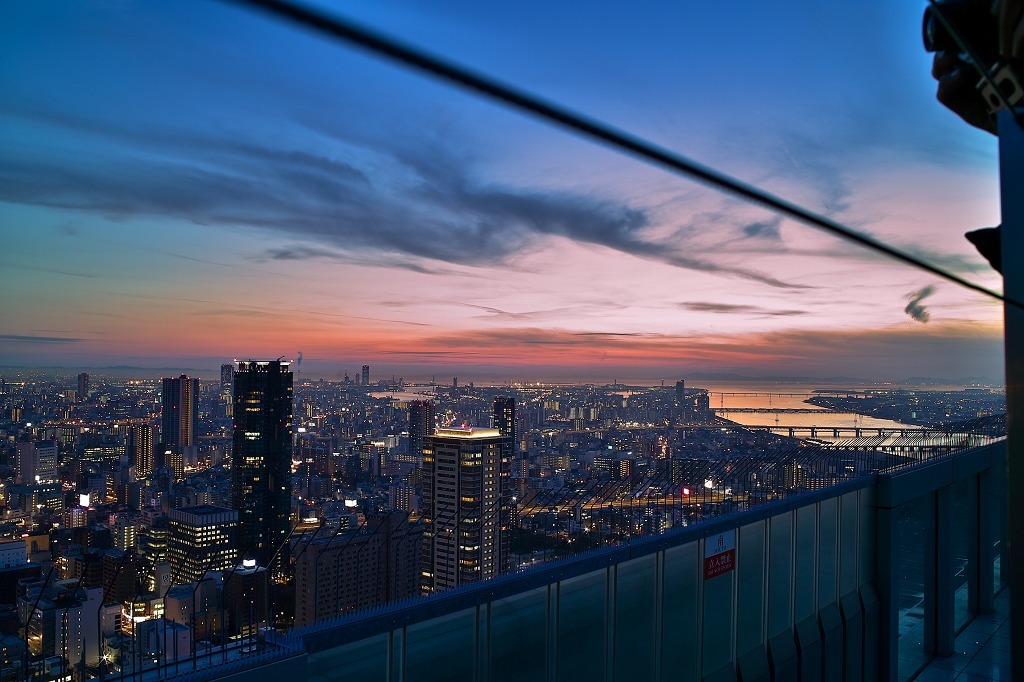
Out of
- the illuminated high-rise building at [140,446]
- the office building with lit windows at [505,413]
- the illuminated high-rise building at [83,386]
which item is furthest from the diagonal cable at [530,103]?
the office building with lit windows at [505,413]

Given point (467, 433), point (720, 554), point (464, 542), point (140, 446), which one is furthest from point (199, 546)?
point (140, 446)

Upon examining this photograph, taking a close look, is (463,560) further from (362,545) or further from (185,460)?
(185,460)

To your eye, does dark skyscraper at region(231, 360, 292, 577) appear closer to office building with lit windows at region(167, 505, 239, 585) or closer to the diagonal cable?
office building with lit windows at region(167, 505, 239, 585)

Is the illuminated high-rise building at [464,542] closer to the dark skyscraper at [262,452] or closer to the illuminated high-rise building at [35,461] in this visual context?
the dark skyscraper at [262,452]

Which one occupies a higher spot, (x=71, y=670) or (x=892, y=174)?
(x=892, y=174)

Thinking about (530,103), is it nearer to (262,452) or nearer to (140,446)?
(140,446)

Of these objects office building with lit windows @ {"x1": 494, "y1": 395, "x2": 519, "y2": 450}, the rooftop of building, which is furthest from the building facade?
office building with lit windows @ {"x1": 494, "y1": 395, "x2": 519, "y2": 450}

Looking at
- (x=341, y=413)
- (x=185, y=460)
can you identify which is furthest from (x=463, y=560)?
(x=185, y=460)
